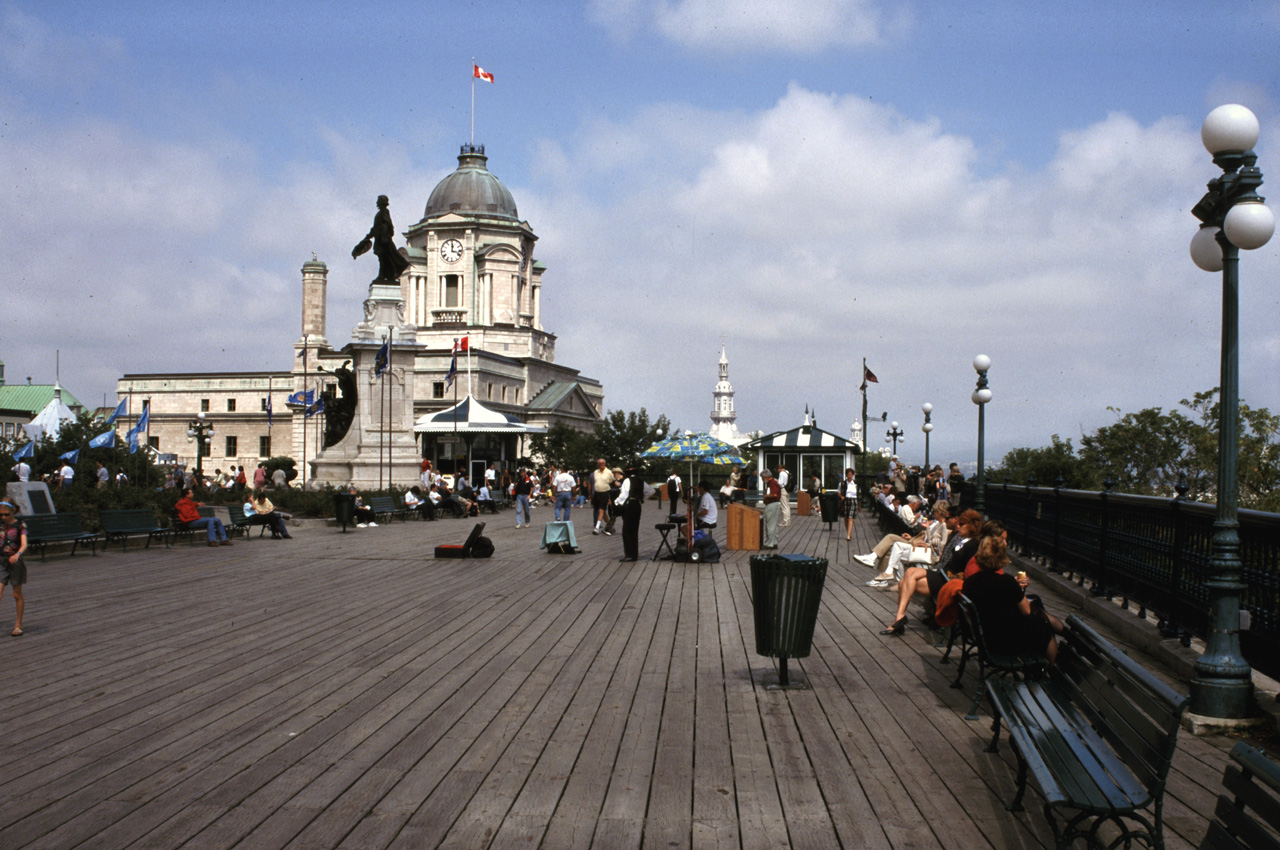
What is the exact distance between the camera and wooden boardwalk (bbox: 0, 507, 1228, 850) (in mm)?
4887

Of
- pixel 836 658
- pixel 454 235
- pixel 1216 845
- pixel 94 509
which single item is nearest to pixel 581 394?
pixel 454 235

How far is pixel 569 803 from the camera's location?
5.21 metres

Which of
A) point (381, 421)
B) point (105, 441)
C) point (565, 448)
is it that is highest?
point (381, 421)

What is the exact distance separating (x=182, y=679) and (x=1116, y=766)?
6915 mm

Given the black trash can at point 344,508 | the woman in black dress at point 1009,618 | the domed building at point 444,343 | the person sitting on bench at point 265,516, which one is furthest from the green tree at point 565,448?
the woman in black dress at point 1009,618

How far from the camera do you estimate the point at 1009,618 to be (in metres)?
6.76

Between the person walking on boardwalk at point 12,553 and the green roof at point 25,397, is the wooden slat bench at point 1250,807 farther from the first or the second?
the green roof at point 25,397

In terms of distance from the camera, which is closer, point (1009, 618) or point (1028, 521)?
point (1009, 618)

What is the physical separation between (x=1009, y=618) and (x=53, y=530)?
17.4 metres

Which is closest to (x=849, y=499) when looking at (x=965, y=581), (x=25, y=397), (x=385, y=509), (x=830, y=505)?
(x=830, y=505)

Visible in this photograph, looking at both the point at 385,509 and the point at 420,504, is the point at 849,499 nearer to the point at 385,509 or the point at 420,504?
the point at 420,504

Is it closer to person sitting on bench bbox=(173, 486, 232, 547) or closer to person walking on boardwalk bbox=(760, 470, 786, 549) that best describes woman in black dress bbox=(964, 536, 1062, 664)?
person walking on boardwalk bbox=(760, 470, 786, 549)

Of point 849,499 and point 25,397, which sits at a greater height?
point 25,397

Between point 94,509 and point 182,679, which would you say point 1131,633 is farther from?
point 94,509
